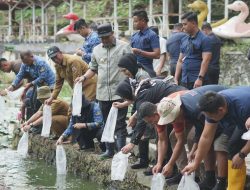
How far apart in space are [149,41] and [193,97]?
2546 millimetres

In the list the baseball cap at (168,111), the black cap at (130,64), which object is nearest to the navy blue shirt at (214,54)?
the black cap at (130,64)

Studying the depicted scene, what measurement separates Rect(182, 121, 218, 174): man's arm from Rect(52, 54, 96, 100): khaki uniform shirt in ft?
11.3

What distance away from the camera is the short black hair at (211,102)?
15.7ft

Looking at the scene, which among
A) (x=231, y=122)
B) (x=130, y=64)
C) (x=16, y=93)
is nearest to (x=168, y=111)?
(x=231, y=122)

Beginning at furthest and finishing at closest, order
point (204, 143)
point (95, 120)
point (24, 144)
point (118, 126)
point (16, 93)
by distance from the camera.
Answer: point (16, 93)
point (24, 144)
point (95, 120)
point (118, 126)
point (204, 143)

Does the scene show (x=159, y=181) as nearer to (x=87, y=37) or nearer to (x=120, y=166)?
(x=120, y=166)

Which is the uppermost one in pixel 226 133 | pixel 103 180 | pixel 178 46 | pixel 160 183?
pixel 178 46

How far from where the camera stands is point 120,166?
21.6 ft

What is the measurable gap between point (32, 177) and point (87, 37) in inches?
86.4

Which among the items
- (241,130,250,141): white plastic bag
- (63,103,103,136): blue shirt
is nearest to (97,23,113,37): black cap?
(63,103,103,136): blue shirt

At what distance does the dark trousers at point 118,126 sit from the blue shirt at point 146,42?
740 mm

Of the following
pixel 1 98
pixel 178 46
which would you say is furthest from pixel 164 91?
pixel 1 98

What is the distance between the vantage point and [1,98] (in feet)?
33.7

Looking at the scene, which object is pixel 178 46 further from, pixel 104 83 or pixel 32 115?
pixel 32 115
